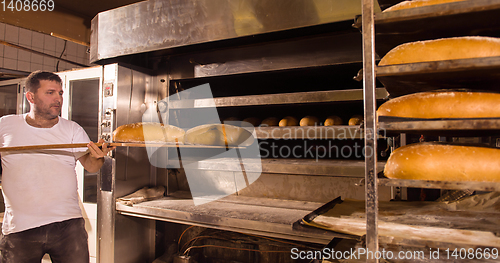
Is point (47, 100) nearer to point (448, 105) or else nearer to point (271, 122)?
point (271, 122)

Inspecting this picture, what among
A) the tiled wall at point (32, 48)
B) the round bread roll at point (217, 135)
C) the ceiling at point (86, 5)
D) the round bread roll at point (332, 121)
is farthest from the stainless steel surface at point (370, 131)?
the tiled wall at point (32, 48)

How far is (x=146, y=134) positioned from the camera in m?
1.95

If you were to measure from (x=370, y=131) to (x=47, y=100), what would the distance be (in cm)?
183

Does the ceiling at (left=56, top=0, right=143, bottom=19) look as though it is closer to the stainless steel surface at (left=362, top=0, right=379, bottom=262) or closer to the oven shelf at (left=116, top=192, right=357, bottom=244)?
the oven shelf at (left=116, top=192, right=357, bottom=244)

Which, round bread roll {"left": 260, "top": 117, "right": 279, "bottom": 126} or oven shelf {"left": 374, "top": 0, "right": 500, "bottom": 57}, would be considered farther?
round bread roll {"left": 260, "top": 117, "right": 279, "bottom": 126}

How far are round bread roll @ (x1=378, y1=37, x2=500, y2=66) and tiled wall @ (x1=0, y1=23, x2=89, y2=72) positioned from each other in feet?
13.8

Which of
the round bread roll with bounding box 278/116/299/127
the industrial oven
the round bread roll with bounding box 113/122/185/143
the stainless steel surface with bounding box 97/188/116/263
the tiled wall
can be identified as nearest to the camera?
the industrial oven

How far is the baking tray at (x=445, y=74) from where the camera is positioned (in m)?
0.90

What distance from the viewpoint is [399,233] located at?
985mm

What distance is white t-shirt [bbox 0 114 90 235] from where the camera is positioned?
5.13ft

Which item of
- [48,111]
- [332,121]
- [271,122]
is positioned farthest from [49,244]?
[332,121]

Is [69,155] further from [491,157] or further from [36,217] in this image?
[491,157]

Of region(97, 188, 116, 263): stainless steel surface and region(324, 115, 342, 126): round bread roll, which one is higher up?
region(324, 115, 342, 126): round bread roll

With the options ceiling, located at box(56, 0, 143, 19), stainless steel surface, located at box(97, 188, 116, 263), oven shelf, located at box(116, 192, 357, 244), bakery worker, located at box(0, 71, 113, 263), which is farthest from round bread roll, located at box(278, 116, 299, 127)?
ceiling, located at box(56, 0, 143, 19)
